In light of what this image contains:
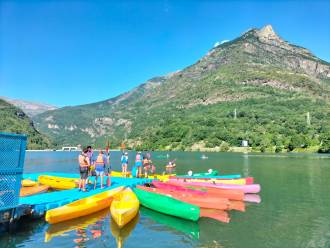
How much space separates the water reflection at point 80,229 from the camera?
17000mm

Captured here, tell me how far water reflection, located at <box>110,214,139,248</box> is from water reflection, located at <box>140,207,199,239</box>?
1033mm

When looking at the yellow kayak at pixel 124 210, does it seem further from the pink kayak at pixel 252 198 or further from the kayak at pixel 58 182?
the kayak at pixel 58 182

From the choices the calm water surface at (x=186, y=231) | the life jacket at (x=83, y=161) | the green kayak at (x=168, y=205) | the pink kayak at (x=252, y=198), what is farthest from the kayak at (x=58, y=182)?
the pink kayak at (x=252, y=198)

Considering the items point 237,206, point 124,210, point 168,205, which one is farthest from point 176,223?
point 237,206

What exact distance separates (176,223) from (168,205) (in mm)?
1408

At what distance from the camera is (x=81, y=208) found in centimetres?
2006

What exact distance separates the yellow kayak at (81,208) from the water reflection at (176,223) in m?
2.67

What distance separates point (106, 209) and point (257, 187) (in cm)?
1517

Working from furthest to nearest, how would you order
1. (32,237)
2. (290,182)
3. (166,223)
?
(290,182)
(166,223)
(32,237)

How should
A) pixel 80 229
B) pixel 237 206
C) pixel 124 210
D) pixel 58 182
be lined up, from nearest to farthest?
1. pixel 124 210
2. pixel 80 229
3. pixel 237 206
4. pixel 58 182

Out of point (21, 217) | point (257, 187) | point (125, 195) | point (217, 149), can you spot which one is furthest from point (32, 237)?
Answer: point (217, 149)

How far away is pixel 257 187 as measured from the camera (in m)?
30.8

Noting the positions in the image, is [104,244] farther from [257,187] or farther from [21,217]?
[257,187]

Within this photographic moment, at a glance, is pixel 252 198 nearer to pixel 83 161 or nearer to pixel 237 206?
pixel 237 206
